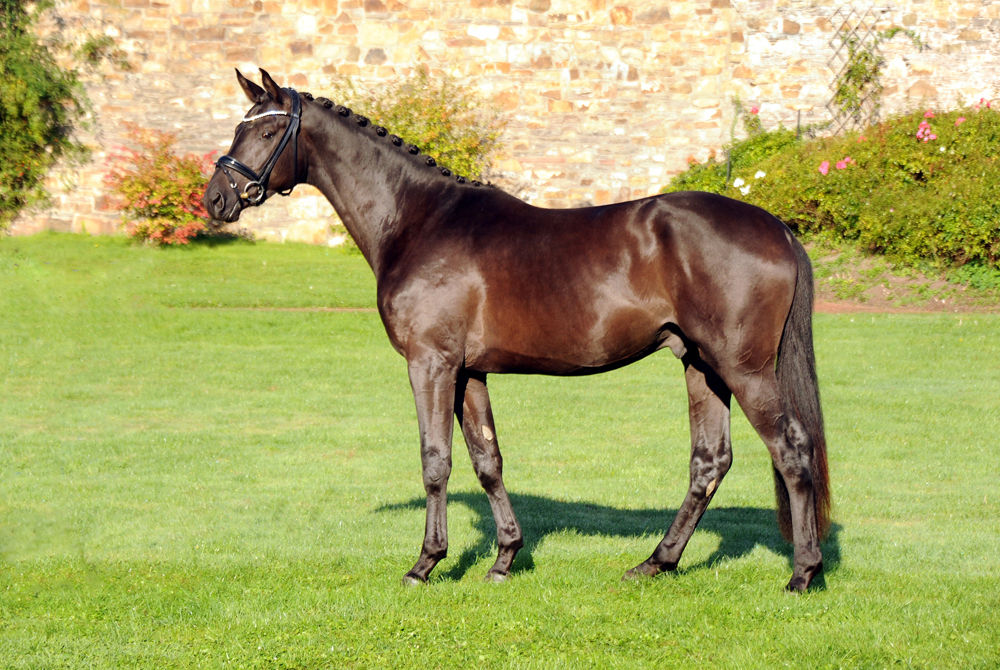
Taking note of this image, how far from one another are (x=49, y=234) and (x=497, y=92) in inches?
345

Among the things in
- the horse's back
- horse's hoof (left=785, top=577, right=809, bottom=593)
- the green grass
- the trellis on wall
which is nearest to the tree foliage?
the green grass

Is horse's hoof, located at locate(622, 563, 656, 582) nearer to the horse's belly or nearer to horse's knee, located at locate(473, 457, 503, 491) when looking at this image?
horse's knee, located at locate(473, 457, 503, 491)

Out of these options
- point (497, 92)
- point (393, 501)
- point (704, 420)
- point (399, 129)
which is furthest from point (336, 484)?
point (497, 92)

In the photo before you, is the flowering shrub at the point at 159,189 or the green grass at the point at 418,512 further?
the flowering shrub at the point at 159,189

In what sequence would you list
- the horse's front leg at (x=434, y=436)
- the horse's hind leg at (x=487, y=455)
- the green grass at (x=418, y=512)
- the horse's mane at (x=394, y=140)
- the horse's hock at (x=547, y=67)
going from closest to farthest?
the green grass at (x=418, y=512) < the horse's front leg at (x=434, y=436) < the horse's hind leg at (x=487, y=455) < the horse's mane at (x=394, y=140) < the horse's hock at (x=547, y=67)

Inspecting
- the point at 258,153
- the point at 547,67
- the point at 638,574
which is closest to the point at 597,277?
the point at 638,574

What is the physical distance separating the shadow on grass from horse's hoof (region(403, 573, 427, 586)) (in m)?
0.24

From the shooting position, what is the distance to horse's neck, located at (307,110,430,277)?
563cm

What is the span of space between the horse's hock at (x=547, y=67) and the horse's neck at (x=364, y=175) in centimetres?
1381

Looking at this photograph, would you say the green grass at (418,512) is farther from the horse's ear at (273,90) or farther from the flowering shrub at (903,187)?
the horse's ear at (273,90)

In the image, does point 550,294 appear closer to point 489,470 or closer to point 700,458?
point 489,470

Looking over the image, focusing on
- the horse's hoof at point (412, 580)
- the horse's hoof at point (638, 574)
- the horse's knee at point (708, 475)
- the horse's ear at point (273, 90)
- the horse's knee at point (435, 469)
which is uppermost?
the horse's ear at point (273, 90)

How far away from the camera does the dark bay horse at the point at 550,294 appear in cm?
500

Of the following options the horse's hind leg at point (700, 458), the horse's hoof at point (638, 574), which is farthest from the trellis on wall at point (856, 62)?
the horse's hoof at point (638, 574)
